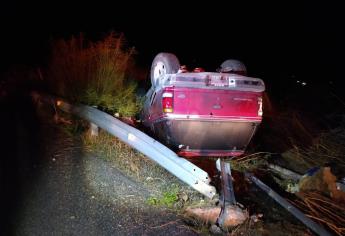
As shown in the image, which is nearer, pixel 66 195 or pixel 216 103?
pixel 66 195

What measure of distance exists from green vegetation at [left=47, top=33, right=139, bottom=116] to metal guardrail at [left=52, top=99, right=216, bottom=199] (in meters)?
0.63

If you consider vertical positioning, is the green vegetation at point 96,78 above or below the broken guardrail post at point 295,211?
above

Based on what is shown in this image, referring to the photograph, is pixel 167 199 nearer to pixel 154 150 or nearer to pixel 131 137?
pixel 154 150

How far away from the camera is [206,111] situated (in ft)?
17.2

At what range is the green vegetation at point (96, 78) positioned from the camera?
6.82m

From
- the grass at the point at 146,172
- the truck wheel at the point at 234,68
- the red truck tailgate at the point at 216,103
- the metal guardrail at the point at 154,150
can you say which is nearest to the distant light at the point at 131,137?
the metal guardrail at the point at 154,150

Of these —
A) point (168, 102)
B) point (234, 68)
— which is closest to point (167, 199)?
point (168, 102)

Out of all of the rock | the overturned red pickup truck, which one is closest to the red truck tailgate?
the overturned red pickup truck

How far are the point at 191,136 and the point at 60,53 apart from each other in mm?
4407

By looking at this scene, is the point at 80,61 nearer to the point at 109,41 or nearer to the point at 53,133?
the point at 109,41

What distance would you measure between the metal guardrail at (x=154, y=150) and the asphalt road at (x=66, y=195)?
452mm

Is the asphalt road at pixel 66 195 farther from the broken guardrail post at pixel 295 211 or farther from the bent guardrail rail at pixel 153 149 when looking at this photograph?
the broken guardrail post at pixel 295 211

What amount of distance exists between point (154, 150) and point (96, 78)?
2.94 m

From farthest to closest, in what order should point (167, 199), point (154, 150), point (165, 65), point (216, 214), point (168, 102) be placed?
point (165, 65)
point (168, 102)
point (154, 150)
point (167, 199)
point (216, 214)
